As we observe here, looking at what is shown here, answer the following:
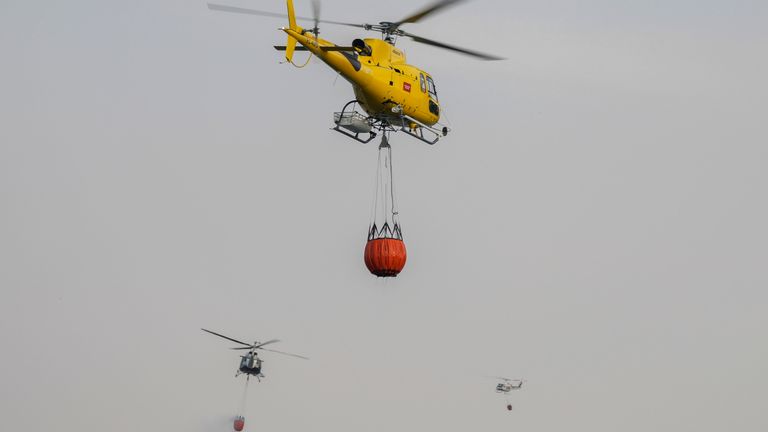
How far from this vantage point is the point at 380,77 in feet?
128

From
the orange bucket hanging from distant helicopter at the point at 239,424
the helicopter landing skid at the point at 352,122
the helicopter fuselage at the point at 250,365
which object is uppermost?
the helicopter landing skid at the point at 352,122

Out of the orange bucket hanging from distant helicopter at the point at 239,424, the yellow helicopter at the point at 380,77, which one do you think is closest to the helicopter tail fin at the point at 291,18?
the yellow helicopter at the point at 380,77

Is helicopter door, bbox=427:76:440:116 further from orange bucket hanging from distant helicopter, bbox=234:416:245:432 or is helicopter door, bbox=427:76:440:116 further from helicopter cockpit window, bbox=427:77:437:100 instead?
orange bucket hanging from distant helicopter, bbox=234:416:245:432

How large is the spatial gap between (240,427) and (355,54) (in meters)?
31.1

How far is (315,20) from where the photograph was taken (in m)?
36.1

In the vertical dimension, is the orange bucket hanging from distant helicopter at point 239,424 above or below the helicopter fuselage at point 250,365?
below

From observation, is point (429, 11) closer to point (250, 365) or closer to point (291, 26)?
point (291, 26)

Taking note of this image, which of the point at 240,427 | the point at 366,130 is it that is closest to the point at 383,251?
the point at 366,130

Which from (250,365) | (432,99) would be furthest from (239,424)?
(432,99)

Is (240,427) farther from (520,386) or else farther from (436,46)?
(436,46)

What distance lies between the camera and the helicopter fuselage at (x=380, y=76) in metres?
37.0

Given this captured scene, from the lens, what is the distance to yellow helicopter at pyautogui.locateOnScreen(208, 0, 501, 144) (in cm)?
3675

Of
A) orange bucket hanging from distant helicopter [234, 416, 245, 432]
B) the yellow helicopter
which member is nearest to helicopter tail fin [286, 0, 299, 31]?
the yellow helicopter

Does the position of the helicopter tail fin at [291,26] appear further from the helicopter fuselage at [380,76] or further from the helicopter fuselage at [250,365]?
the helicopter fuselage at [250,365]
